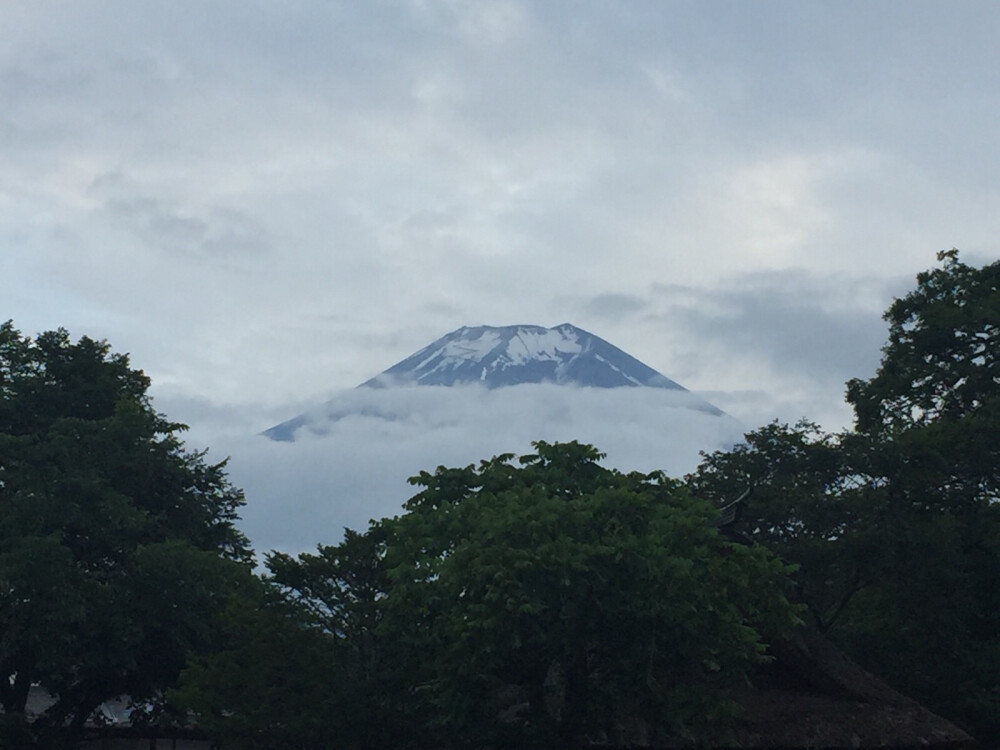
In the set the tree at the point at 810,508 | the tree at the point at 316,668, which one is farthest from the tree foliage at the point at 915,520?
the tree at the point at 316,668

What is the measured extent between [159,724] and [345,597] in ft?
39.4

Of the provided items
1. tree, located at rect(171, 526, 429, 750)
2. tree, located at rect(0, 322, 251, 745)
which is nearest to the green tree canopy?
tree, located at rect(171, 526, 429, 750)

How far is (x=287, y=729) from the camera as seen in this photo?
23.4 metres

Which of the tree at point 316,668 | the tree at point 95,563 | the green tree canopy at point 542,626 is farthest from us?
the tree at point 95,563

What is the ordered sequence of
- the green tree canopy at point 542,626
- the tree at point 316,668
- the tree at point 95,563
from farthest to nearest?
the tree at point 95,563, the tree at point 316,668, the green tree canopy at point 542,626

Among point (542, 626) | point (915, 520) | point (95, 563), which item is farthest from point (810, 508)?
point (95, 563)

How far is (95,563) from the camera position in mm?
33969

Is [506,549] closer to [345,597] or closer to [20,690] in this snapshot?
[345,597]

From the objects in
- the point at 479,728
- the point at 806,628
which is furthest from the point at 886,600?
the point at 479,728

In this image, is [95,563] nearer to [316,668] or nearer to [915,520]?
[316,668]

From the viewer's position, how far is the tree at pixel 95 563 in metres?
31.0

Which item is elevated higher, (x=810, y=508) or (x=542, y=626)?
(x=810, y=508)

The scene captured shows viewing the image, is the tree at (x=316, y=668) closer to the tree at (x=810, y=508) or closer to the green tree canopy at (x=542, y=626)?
the green tree canopy at (x=542, y=626)

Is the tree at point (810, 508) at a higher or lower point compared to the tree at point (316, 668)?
higher
